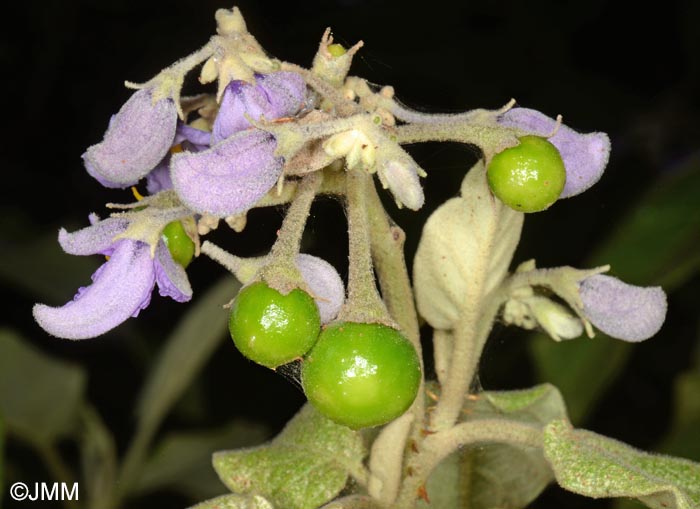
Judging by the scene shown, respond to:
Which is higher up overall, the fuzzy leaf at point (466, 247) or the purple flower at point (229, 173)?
the purple flower at point (229, 173)

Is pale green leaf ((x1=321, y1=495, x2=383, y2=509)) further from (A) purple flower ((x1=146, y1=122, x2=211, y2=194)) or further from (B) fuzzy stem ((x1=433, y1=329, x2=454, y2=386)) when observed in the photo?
(A) purple flower ((x1=146, y1=122, x2=211, y2=194))

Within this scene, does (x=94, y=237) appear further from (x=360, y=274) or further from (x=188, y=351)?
(x=188, y=351)

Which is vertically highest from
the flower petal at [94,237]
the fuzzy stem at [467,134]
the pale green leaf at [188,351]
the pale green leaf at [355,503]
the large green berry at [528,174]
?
the fuzzy stem at [467,134]

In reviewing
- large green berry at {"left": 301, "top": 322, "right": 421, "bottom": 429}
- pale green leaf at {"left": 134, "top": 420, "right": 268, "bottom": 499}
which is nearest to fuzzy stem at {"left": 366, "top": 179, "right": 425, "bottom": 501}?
large green berry at {"left": 301, "top": 322, "right": 421, "bottom": 429}

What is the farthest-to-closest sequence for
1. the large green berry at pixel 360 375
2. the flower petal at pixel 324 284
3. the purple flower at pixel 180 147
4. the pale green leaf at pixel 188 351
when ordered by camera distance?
1. the pale green leaf at pixel 188 351
2. the purple flower at pixel 180 147
3. the flower petal at pixel 324 284
4. the large green berry at pixel 360 375

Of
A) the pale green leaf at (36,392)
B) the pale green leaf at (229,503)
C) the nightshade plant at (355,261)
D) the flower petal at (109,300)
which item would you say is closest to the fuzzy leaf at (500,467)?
the nightshade plant at (355,261)

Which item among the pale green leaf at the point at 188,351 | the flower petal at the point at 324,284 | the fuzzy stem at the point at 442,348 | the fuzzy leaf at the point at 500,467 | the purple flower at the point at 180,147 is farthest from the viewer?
the pale green leaf at the point at 188,351

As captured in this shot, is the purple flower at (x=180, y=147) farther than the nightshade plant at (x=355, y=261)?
Yes

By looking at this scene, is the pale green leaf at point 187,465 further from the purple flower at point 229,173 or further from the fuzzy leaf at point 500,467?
the purple flower at point 229,173
